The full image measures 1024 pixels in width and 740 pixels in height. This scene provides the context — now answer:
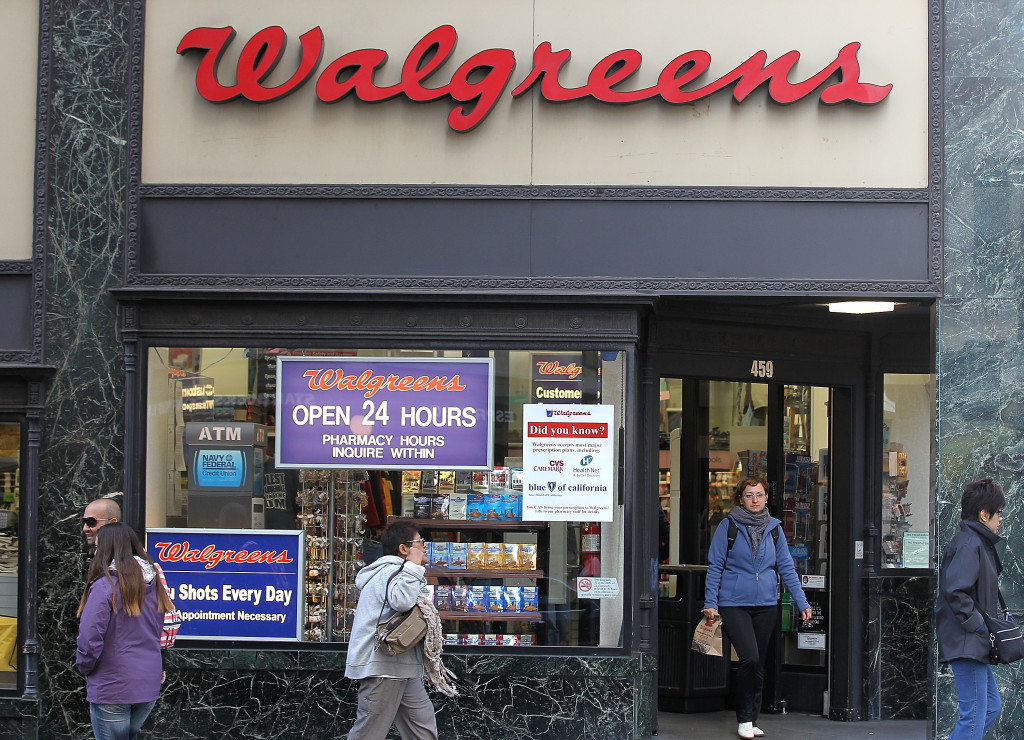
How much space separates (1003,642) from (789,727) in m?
2.94

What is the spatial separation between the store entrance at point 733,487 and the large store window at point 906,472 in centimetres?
50

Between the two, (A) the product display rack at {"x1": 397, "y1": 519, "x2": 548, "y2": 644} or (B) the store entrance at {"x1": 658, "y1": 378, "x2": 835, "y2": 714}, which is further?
(B) the store entrance at {"x1": 658, "y1": 378, "x2": 835, "y2": 714}

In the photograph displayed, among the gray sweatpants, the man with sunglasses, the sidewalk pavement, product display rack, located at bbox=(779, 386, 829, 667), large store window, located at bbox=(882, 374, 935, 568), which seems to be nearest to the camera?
the gray sweatpants

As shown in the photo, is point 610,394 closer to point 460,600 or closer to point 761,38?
point 460,600

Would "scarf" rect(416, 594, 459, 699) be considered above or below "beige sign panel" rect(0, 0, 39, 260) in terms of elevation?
below

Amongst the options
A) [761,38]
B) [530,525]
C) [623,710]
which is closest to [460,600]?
[530,525]

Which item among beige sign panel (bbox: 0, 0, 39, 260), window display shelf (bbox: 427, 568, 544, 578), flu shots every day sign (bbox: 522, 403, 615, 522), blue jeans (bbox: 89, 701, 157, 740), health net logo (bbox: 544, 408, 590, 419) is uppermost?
beige sign panel (bbox: 0, 0, 39, 260)

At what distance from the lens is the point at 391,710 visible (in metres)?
6.79

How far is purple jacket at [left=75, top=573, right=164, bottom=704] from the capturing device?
21.2 ft

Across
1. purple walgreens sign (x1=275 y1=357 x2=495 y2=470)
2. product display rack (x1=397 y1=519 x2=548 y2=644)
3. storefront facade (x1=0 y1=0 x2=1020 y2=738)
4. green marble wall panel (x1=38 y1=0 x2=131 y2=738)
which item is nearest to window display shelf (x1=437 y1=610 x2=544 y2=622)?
product display rack (x1=397 y1=519 x2=548 y2=644)

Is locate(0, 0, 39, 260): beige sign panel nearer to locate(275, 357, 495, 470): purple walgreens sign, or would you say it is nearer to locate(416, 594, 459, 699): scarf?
locate(275, 357, 495, 470): purple walgreens sign

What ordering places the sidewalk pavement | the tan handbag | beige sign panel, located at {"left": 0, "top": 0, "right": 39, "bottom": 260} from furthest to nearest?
the sidewalk pavement
beige sign panel, located at {"left": 0, "top": 0, "right": 39, "bottom": 260}
the tan handbag

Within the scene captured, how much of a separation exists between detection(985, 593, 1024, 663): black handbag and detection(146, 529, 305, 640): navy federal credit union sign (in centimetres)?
467

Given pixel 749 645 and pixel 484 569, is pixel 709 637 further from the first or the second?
pixel 484 569
